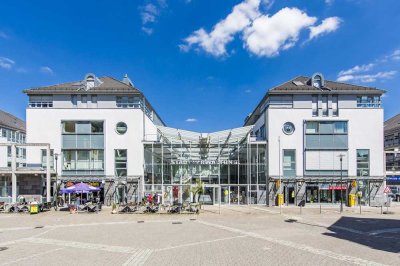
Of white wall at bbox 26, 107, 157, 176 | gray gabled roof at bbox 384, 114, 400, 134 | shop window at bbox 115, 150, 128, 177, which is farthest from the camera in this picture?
gray gabled roof at bbox 384, 114, 400, 134

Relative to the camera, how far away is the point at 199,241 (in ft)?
50.6

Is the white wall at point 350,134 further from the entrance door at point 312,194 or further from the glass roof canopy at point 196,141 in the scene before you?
the glass roof canopy at point 196,141

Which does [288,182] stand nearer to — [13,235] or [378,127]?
[378,127]

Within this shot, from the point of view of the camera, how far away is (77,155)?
3603cm

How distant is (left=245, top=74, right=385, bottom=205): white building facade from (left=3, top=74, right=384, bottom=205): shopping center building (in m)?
0.11

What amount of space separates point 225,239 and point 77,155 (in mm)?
24869

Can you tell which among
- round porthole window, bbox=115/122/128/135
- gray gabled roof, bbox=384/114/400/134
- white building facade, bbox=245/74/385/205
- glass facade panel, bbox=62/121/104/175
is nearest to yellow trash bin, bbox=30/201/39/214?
glass facade panel, bbox=62/121/104/175

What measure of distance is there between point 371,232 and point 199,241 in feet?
32.2

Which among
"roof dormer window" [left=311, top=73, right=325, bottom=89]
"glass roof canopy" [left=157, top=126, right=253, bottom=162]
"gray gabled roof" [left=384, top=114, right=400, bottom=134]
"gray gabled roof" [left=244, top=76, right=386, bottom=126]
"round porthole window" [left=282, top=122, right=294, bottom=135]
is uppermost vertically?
"roof dormer window" [left=311, top=73, right=325, bottom=89]

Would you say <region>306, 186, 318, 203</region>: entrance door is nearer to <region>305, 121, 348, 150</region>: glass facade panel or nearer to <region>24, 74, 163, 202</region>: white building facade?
<region>305, 121, 348, 150</region>: glass facade panel

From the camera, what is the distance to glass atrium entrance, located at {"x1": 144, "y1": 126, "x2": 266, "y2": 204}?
1421 inches

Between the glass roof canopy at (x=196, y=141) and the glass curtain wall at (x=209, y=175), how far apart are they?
0.14 meters

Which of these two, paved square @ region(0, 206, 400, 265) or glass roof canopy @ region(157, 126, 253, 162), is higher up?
glass roof canopy @ region(157, 126, 253, 162)

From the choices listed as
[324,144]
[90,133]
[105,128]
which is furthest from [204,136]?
[324,144]
